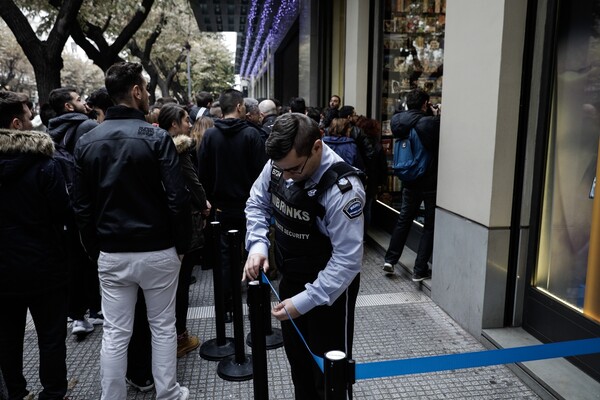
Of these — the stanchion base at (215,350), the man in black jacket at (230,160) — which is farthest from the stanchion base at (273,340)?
the man in black jacket at (230,160)

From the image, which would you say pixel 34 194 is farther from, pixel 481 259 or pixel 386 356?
pixel 481 259

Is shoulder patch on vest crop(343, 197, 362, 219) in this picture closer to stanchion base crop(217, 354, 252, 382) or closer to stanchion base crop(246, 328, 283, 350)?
stanchion base crop(217, 354, 252, 382)

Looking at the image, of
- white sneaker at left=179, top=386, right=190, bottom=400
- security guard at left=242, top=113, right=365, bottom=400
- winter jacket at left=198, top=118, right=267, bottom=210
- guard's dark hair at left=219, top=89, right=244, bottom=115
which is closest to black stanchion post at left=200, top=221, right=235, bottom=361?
white sneaker at left=179, top=386, right=190, bottom=400

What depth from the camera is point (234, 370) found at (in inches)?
148

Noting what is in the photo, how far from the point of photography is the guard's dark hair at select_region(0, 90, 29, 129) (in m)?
3.21

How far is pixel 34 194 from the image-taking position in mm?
3014

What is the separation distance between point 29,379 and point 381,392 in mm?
2619

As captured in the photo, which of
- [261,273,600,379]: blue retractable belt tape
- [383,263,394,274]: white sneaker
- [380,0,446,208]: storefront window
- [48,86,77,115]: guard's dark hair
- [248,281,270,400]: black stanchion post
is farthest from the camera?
[380,0,446,208]: storefront window

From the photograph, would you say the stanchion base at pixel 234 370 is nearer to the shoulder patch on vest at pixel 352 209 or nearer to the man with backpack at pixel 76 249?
the man with backpack at pixel 76 249

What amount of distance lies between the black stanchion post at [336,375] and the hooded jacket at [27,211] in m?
2.06

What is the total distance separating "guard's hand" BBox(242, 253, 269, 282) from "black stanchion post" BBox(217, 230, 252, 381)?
0.95 meters

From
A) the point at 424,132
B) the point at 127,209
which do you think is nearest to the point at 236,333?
the point at 127,209

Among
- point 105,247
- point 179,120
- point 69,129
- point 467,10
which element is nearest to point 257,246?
point 105,247

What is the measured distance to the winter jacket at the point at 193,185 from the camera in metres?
3.74
